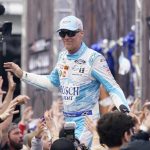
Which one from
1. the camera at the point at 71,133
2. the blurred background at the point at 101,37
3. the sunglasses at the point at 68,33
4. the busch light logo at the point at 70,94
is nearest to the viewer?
the camera at the point at 71,133

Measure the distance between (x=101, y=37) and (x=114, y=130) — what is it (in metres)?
12.5

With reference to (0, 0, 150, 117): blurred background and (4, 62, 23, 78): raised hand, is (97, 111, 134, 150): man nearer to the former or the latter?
(4, 62, 23, 78): raised hand

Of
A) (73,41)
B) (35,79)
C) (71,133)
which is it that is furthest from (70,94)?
(71,133)

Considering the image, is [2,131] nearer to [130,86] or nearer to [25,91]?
[130,86]

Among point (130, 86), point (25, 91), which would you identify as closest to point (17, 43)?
point (25, 91)

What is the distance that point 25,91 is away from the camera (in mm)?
25312

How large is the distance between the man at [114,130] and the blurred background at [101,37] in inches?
312

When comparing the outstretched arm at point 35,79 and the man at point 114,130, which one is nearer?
the man at point 114,130

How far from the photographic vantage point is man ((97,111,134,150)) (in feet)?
28.8

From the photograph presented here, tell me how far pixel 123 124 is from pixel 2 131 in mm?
3321

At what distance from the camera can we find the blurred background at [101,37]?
19266mm

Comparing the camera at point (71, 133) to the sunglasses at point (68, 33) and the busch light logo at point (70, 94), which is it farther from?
the sunglasses at point (68, 33)

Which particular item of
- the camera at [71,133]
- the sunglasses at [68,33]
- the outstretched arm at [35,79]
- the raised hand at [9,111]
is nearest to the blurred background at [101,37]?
the outstretched arm at [35,79]

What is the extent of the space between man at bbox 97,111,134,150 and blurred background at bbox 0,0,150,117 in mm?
7936
